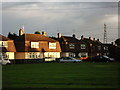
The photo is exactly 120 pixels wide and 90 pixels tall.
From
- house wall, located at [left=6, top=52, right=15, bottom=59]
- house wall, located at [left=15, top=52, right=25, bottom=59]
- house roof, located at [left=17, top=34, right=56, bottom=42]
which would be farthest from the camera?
house roof, located at [left=17, top=34, right=56, bottom=42]

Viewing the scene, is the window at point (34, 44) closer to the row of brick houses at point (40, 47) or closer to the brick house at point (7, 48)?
the row of brick houses at point (40, 47)

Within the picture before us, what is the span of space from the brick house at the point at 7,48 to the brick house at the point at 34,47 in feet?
7.09

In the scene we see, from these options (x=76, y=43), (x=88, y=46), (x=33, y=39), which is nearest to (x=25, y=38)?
(x=33, y=39)

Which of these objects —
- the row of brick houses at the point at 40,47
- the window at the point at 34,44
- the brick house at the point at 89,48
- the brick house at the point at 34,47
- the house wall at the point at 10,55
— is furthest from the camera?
the brick house at the point at 89,48

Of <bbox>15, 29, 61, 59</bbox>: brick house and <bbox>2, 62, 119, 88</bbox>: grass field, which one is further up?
<bbox>15, 29, 61, 59</bbox>: brick house

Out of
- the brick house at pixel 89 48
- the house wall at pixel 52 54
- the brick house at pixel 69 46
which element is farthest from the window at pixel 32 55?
the brick house at pixel 89 48

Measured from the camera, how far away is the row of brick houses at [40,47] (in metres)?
61.5

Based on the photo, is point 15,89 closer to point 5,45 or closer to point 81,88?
point 81,88

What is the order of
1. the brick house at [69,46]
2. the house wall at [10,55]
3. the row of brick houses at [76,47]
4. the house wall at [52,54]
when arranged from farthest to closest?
1. the row of brick houses at [76,47]
2. the brick house at [69,46]
3. the house wall at [52,54]
4. the house wall at [10,55]

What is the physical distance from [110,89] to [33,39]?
55275 mm

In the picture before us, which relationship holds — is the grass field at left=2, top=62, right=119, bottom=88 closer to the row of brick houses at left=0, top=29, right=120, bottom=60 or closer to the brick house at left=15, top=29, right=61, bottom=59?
the row of brick houses at left=0, top=29, right=120, bottom=60

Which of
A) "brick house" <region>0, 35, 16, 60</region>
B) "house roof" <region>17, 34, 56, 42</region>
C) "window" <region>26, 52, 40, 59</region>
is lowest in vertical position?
"window" <region>26, 52, 40, 59</region>

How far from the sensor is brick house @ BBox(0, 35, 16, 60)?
197 ft

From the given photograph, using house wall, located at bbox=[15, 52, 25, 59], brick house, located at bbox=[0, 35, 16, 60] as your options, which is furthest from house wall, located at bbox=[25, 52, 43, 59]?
brick house, located at bbox=[0, 35, 16, 60]
